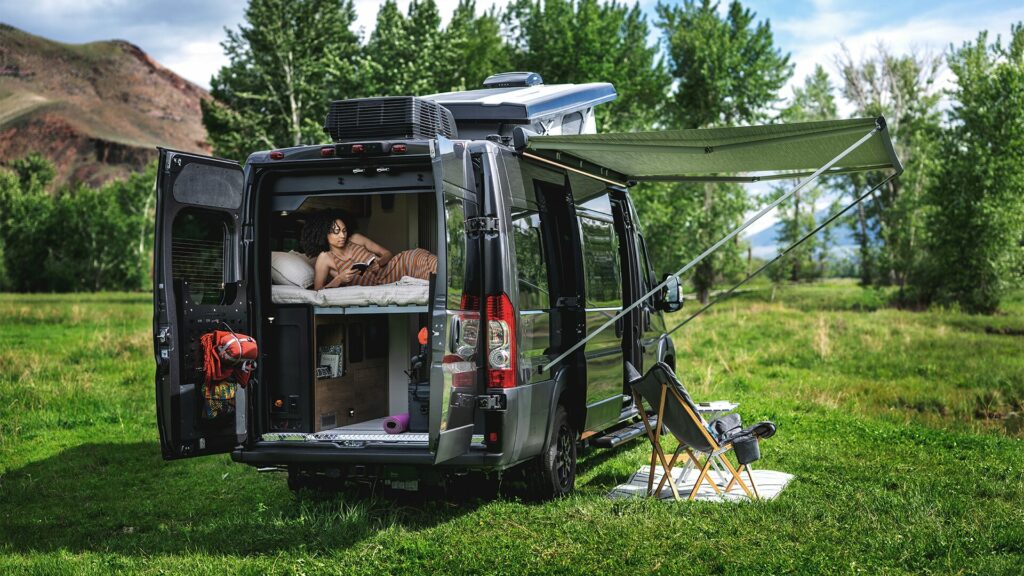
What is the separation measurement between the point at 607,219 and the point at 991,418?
273 inches

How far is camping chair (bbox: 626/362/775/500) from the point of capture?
6.75 metres

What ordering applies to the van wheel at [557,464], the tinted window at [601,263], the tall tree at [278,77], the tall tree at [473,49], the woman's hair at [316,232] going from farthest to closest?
1. the tall tree at [473,49]
2. the tall tree at [278,77]
3. the tinted window at [601,263]
4. the woman's hair at [316,232]
5. the van wheel at [557,464]

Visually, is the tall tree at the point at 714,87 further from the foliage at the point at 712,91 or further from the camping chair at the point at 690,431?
the camping chair at the point at 690,431

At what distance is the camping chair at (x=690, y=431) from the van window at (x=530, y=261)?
94cm

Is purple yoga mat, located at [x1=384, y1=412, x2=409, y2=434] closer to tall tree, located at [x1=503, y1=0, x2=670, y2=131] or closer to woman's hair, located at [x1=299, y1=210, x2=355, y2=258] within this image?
Answer: woman's hair, located at [x1=299, y1=210, x2=355, y2=258]

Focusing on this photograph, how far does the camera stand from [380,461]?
600cm

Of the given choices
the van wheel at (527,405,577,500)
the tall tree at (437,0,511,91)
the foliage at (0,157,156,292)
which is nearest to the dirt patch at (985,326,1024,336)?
the tall tree at (437,0,511,91)

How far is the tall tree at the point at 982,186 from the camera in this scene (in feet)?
99.0

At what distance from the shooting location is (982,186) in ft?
100

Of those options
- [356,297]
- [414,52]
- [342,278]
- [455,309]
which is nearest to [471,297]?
[455,309]

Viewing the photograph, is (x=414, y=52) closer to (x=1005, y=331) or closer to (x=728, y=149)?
(x=1005, y=331)

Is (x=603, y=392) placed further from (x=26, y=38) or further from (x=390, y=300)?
(x=26, y=38)

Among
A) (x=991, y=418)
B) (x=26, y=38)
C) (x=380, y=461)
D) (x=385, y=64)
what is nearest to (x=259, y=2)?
(x=385, y=64)

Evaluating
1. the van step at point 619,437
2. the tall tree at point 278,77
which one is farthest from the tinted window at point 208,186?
the tall tree at point 278,77
